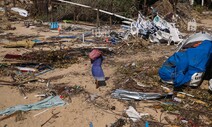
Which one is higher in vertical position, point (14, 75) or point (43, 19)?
point (43, 19)

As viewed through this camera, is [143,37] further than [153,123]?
Yes

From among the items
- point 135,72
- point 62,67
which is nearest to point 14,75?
point 62,67

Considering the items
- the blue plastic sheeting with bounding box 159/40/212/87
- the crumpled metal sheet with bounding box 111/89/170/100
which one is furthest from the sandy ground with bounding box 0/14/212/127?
the blue plastic sheeting with bounding box 159/40/212/87

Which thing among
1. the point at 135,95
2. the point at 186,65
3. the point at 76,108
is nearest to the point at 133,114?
the point at 135,95

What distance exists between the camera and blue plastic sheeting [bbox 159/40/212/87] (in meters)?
6.01

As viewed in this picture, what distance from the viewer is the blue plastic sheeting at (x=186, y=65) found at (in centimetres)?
601

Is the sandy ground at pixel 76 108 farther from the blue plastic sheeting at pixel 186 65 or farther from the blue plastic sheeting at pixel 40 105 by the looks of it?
the blue plastic sheeting at pixel 186 65

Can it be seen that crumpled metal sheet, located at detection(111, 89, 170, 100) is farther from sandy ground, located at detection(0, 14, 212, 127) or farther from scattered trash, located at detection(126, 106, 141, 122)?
scattered trash, located at detection(126, 106, 141, 122)

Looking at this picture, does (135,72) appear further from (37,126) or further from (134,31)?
(134,31)

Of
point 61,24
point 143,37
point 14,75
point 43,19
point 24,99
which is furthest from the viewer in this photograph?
point 43,19

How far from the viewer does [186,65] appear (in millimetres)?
6020

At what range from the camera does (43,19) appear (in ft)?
50.3

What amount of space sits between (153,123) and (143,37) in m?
6.23

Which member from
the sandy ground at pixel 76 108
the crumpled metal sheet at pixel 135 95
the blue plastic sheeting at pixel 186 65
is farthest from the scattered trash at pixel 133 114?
the blue plastic sheeting at pixel 186 65
